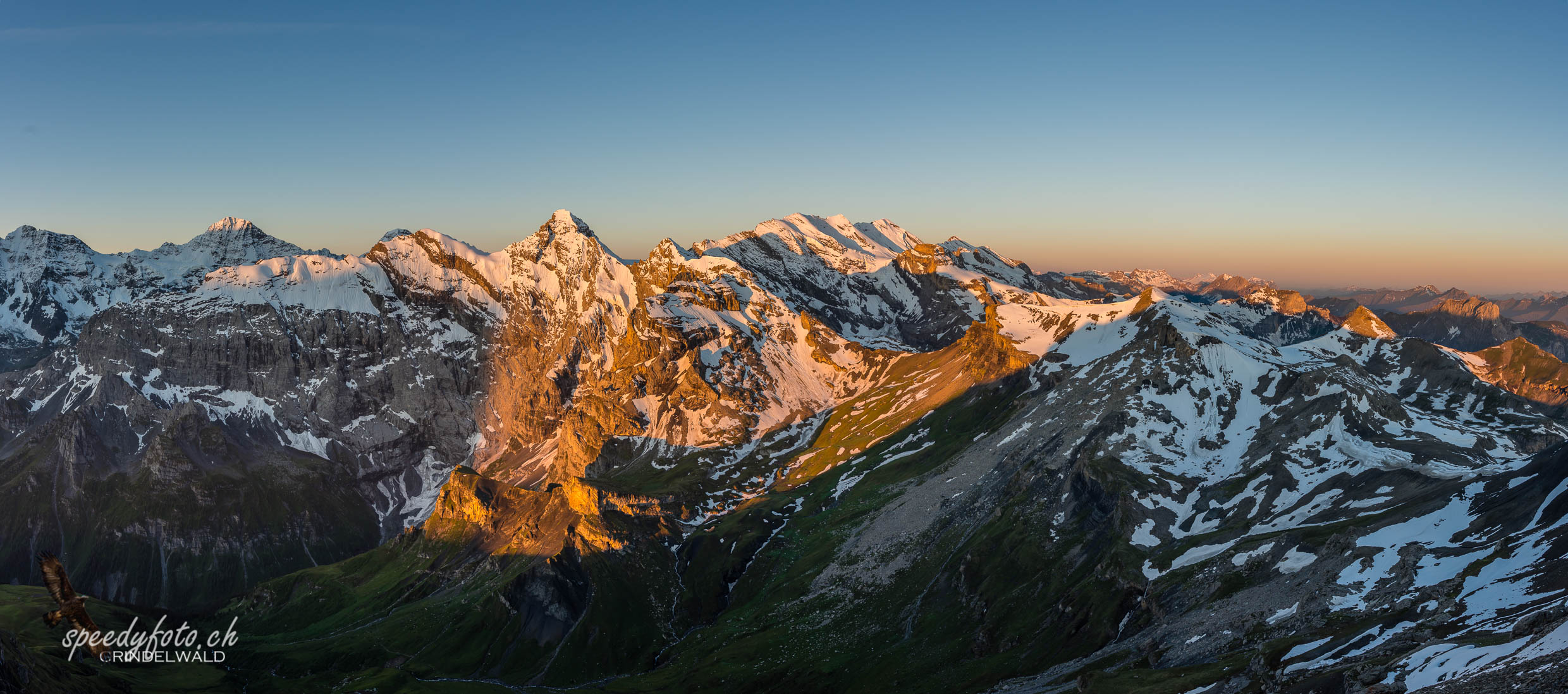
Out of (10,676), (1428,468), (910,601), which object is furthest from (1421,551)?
(10,676)

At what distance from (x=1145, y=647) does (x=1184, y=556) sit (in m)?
36.6

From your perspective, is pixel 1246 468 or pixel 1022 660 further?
pixel 1246 468

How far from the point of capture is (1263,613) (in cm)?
9781

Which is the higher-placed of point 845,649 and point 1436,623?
point 1436,623

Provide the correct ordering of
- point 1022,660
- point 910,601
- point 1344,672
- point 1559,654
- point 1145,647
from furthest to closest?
point 910,601
point 1022,660
point 1145,647
point 1344,672
point 1559,654

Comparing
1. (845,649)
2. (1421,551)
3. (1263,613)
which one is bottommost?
(845,649)

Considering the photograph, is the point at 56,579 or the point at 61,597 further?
the point at 56,579

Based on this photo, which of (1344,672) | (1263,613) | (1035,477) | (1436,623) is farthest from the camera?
(1035,477)

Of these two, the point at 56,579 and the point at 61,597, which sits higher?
the point at 56,579

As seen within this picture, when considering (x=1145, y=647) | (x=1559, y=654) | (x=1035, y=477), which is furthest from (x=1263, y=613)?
(x=1035, y=477)

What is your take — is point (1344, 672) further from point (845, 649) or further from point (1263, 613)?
point (845, 649)

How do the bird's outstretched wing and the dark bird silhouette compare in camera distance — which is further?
the bird's outstretched wing

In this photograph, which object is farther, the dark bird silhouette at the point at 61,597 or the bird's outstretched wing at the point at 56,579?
the bird's outstretched wing at the point at 56,579

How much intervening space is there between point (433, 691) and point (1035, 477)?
13955 cm
